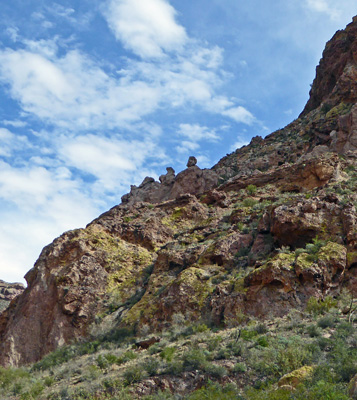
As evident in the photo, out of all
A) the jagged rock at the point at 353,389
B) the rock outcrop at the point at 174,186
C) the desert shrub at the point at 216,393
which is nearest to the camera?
the jagged rock at the point at 353,389

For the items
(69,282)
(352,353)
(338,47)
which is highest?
(338,47)

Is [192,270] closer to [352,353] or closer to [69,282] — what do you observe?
[69,282]

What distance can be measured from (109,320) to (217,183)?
85.7ft

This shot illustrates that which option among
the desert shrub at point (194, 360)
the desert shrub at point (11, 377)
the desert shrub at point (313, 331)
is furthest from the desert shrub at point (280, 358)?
the desert shrub at point (11, 377)

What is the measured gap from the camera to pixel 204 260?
2300 cm

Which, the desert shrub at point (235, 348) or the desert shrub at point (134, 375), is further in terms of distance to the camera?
the desert shrub at point (235, 348)

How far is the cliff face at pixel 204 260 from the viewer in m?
18.5

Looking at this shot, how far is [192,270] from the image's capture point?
71.8ft

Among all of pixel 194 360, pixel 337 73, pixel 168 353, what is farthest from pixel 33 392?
pixel 337 73

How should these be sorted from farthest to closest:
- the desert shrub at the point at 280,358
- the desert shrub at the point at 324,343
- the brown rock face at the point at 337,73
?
the brown rock face at the point at 337,73 → the desert shrub at the point at 324,343 → the desert shrub at the point at 280,358

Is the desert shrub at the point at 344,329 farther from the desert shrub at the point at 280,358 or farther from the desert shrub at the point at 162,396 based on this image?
the desert shrub at the point at 162,396

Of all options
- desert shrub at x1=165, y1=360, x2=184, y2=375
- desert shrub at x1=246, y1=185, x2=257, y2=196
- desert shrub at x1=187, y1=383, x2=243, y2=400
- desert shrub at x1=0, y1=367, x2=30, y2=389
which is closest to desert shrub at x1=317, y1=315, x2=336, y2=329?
desert shrub at x1=187, y1=383, x2=243, y2=400

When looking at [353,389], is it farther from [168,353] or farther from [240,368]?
[168,353]

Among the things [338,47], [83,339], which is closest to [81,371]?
[83,339]
